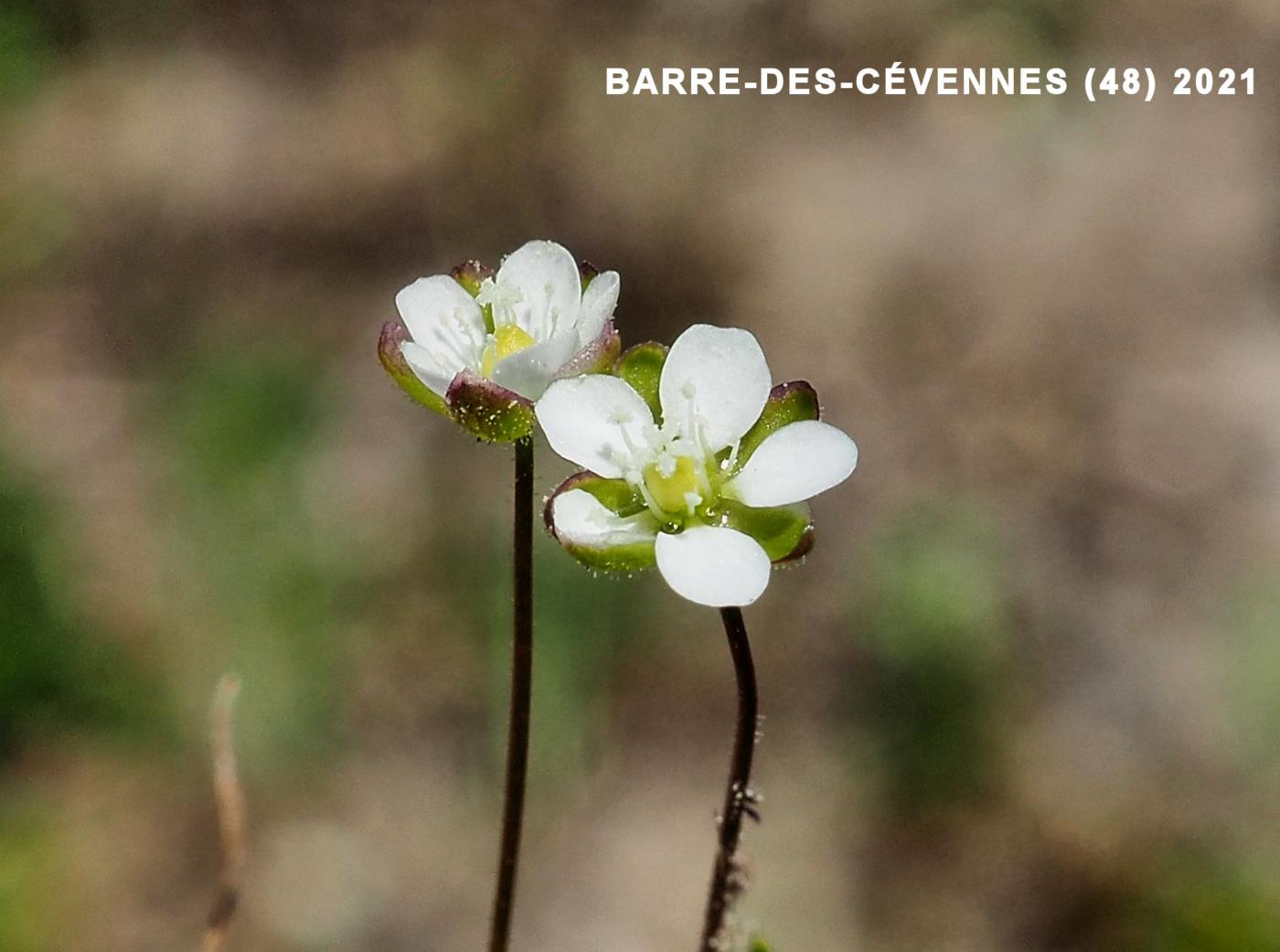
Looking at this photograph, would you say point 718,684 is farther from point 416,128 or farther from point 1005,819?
point 416,128

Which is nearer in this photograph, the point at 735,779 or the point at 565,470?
the point at 735,779

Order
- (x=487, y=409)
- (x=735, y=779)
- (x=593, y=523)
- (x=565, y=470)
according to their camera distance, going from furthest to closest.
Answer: (x=565, y=470), (x=593, y=523), (x=487, y=409), (x=735, y=779)

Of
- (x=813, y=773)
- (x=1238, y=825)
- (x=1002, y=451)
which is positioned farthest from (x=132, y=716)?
(x=1238, y=825)

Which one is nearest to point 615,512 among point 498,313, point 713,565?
point 713,565

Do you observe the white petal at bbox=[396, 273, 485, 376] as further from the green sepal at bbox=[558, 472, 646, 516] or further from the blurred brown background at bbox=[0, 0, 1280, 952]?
the blurred brown background at bbox=[0, 0, 1280, 952]

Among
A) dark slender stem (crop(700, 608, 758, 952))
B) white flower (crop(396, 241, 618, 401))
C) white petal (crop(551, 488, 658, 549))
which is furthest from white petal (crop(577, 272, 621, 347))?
dark slender stem (crop(700, 608, 758, 952))

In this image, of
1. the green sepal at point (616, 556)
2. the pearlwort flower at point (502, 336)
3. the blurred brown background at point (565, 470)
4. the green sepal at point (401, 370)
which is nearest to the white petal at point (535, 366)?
the pearlwort flower at point (502, 336)

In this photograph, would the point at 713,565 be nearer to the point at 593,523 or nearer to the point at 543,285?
the point at 593,523

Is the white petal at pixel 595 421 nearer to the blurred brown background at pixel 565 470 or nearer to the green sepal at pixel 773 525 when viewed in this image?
the green sepal at pixel 773 525
